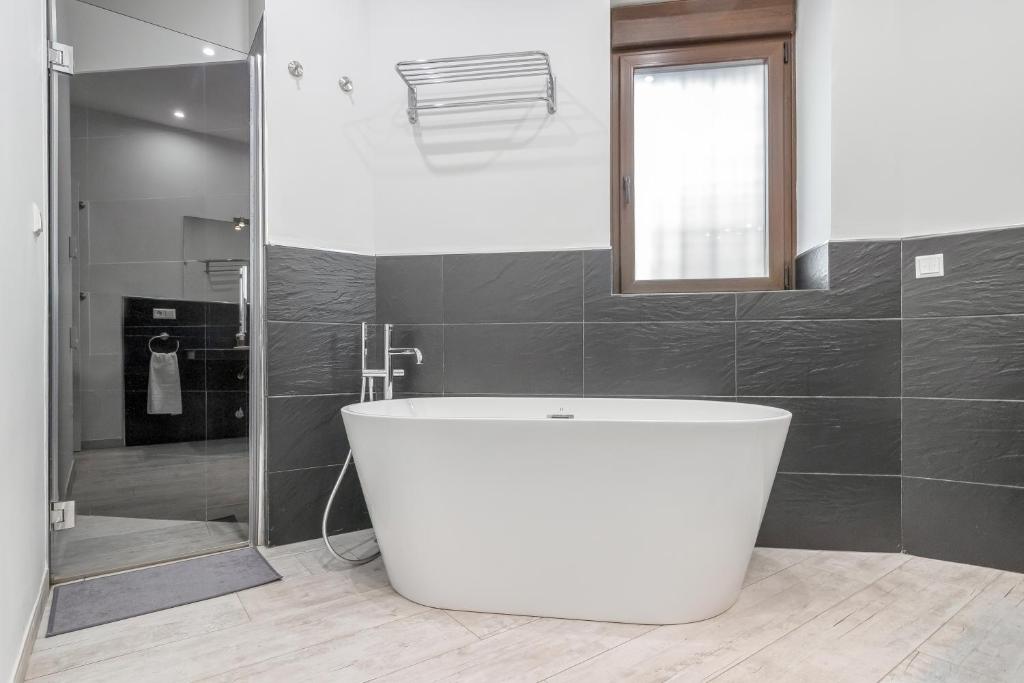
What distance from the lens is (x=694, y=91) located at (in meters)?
2.64

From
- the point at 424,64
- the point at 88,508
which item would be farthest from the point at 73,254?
the point at 424,64

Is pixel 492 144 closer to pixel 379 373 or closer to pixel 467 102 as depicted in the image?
pixel 467 102

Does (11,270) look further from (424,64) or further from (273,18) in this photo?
(424,64)

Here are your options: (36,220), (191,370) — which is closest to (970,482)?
(191,370)

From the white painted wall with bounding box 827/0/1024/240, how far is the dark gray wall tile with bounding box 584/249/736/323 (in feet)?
1.73

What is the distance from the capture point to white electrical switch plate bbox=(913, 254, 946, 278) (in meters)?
2.17

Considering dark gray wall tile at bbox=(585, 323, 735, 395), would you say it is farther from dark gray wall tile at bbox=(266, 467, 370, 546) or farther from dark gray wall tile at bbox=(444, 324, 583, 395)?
dark gray wall tile at bbox=(266, 467, 370, 546)

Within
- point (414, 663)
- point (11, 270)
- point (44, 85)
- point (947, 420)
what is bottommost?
point (414, 663)

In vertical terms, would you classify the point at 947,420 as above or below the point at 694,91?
below

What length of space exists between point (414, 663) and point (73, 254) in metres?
1.79

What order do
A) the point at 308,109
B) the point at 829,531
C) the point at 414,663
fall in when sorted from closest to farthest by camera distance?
the point at 414,663, the point at 829,531, the point at 308,109

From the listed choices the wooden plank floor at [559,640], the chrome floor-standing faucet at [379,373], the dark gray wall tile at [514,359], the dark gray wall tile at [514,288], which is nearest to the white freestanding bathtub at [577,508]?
the wooden plank floor at [559,640]

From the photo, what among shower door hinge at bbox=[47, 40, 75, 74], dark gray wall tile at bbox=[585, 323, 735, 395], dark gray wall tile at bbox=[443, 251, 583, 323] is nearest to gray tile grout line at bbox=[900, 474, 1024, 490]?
dark gray wall tile at bbox=[585, 323, 735, 395]

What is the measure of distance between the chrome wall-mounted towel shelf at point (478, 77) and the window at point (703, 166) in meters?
0.39
